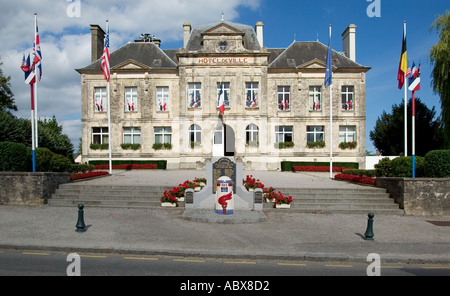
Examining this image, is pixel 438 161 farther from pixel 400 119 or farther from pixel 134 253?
pixel 400 119

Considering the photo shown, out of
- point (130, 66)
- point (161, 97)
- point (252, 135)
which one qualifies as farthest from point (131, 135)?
point (252, 135)

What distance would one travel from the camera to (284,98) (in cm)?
3462

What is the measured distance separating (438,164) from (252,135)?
65.2 ft

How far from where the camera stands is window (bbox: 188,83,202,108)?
33500mm

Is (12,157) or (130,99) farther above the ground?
(130,99)

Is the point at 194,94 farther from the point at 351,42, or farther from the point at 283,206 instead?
the point at 283,206

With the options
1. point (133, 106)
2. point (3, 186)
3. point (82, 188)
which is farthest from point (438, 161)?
point (133, 106)

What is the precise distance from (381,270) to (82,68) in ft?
109

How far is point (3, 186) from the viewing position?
15008mm

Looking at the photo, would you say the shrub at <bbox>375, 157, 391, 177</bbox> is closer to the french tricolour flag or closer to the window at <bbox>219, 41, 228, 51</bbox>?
the french tricolour flag

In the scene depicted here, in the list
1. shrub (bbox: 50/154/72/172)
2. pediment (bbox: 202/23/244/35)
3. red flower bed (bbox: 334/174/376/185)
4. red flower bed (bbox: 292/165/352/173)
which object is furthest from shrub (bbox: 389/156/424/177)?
pediment (bbox: 202/23/244/35)

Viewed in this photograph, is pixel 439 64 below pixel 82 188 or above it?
above

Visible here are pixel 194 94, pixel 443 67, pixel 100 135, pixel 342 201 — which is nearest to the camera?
pixel 342 201

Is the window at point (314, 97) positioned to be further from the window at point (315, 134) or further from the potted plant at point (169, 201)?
the potted plant at point (169, 201)
